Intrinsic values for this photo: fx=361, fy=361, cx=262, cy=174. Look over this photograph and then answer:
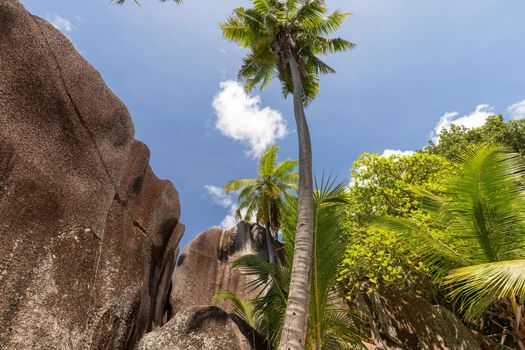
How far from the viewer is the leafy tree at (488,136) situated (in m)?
17.2

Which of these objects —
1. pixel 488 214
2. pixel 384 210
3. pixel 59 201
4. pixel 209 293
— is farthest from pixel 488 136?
pixel 59 201

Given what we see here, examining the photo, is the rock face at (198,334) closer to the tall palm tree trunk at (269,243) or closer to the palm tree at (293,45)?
the palm tree at (293,45)

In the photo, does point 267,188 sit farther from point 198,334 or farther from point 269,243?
point 198,334

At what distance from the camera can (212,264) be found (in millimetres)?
18406

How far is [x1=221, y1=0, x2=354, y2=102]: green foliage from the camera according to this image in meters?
10.3

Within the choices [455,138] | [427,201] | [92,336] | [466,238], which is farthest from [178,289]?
[455,138]

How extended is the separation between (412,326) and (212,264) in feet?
34.3

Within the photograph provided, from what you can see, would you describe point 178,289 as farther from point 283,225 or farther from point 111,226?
point 283,225

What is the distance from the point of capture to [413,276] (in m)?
12.9

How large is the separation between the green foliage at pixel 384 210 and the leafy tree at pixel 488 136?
5243 mm

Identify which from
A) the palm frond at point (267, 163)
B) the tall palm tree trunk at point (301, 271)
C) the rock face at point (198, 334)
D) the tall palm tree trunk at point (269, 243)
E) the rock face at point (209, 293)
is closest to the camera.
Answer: the tall palm tree trunk at point (301, 271)

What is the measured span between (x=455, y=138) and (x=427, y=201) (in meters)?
11.6

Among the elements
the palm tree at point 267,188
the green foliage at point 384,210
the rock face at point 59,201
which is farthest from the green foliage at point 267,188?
the rock face at point 59,201

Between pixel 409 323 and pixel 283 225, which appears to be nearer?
pixel 283 225
